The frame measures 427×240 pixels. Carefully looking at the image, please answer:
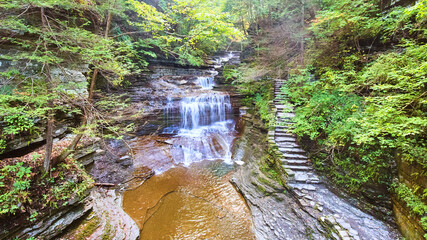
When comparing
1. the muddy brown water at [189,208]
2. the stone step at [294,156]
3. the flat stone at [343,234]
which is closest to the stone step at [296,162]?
the stone step at [294,156]

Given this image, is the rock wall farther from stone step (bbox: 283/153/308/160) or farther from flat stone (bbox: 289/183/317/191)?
stone step (bbox: 283/153/308/160)

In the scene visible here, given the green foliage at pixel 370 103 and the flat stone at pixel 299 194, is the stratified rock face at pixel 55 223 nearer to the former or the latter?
the flat stone at pixel 299 194

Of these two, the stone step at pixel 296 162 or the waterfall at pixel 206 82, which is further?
the waterfall at pixel 206 82

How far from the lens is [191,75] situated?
15.6 metres

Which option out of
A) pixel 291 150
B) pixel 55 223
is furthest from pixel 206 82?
pixel 55 223

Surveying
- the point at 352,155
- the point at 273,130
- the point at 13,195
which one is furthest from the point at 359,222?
the point at 13,195

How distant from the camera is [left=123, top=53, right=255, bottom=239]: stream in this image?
4.77 meters

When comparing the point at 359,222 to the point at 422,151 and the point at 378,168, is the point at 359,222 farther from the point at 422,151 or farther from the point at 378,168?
the point at 422,151

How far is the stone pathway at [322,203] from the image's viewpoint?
3.57m

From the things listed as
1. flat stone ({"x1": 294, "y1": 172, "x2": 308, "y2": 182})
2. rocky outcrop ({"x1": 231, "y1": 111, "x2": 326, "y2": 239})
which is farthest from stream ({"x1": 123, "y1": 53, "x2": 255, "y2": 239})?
flat stone ({"x1": 294, "y1": 172, "x2": 308, "y2": 182})

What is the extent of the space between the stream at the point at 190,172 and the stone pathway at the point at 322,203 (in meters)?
1.82

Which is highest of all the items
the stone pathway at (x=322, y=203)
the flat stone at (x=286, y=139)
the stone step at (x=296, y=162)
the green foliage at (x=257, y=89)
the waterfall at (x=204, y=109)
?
the green foliage at (x=257, y=89)

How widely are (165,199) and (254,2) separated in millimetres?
15687

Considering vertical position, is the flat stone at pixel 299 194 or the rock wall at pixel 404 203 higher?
the rock wall at pixel 404 203
